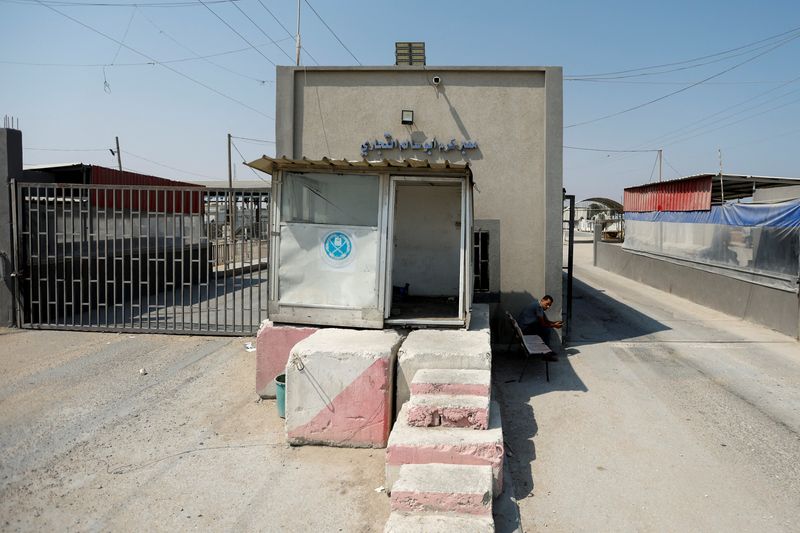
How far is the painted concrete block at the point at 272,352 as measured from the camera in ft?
23.1

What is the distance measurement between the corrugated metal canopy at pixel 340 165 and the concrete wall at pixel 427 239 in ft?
10.9

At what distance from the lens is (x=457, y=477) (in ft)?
13.8

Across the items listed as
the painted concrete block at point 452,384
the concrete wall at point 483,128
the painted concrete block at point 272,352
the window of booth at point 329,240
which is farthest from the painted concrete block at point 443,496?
the concrete wall at point 483,128

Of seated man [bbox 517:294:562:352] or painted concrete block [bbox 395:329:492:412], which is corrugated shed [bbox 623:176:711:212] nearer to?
seated man [bbox 517:294:562:352]

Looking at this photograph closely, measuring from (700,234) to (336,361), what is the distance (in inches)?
594

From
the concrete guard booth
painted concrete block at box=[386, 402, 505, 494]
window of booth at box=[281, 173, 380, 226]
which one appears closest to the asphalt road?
painted concrete block at box=[386, 402, 505, 494]

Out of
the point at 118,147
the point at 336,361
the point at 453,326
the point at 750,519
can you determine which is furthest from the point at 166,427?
the point at 118,147

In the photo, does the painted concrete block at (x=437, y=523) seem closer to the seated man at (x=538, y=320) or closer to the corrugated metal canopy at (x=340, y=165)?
the corrugated metal canopy at (x=340, y=165)

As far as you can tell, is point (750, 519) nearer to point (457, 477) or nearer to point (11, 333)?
point (457, 477)

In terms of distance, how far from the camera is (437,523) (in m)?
3.84

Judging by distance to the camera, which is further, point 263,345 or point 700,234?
point 700,234

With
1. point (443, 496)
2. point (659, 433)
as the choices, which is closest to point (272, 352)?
point (443, 496)

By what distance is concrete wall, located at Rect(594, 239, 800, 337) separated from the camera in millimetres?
11414

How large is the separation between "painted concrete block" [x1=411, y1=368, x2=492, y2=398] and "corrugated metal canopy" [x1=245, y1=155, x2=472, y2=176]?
252cm
